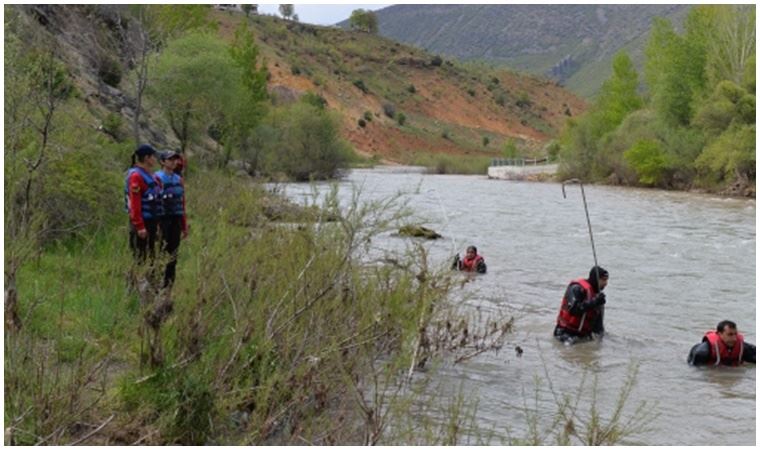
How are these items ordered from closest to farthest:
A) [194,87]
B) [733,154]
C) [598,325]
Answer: [598,325] → [194,87] → [733,154]

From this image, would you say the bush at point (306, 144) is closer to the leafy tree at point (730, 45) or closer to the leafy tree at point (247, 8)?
the leafy tree at point (730, 45)

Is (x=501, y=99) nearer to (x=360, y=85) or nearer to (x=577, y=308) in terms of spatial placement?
(x=360, y=85)

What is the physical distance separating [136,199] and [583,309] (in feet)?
18.2

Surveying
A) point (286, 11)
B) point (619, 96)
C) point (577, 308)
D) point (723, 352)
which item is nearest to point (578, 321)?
point (577, 308)

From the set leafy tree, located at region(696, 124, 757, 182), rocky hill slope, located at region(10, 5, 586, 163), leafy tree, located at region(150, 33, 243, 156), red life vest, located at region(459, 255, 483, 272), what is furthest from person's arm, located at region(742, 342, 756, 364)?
rocky hill slope, located at region(10, 5, 586, 163)

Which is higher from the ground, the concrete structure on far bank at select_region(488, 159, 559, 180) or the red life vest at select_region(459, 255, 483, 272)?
the concrete structure on far bank at select_region(488, 159, 559, 180)

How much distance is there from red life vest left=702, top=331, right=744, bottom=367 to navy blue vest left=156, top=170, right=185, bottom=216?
5.95 metres

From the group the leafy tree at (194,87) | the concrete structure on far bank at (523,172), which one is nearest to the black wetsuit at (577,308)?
the leafy tree at (194,87)

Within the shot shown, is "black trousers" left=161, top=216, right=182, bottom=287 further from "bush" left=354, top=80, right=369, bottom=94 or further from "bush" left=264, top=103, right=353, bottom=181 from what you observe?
"bush" left=354, top=80, right=369, bottom=94

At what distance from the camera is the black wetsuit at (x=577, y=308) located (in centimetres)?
1148

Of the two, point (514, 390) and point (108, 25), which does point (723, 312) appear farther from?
point (108, 25)

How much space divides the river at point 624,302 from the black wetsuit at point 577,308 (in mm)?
161

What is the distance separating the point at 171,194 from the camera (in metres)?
9.06

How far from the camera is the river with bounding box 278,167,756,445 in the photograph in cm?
890
